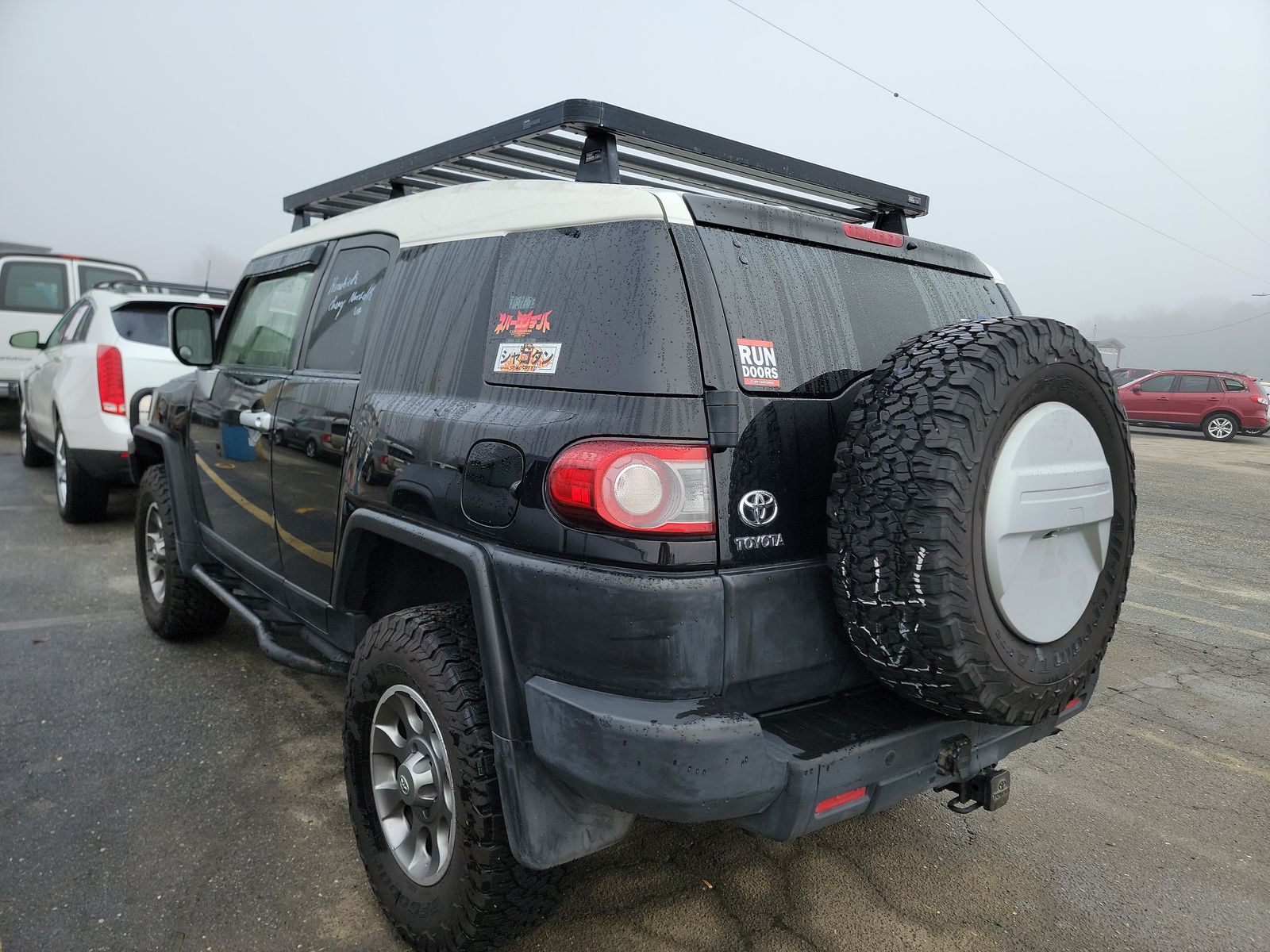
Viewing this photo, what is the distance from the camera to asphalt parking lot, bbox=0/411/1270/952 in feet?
7.50

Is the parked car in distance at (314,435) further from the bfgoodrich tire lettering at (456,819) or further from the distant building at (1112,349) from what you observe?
the distant building at (1112,349)

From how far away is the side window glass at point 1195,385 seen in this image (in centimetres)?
1988

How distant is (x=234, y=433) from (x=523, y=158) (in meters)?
1.66

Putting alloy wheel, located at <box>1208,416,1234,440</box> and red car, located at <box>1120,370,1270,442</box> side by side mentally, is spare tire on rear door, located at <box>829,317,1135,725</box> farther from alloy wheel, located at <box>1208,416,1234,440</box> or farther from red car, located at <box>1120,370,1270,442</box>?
alloy wheel, located at <box>1208,416,1234,440</box>

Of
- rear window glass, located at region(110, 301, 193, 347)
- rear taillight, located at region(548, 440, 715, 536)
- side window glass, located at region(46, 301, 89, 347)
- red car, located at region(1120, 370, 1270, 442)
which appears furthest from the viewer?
red car, located at region(1120, 370, 1270, 442)

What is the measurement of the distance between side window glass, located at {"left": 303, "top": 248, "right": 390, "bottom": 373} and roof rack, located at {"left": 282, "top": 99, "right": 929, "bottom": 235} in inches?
12.8

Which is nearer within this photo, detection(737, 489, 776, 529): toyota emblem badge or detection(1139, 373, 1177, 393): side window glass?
detection(737, 489, 776, 529): toyota emblem badge

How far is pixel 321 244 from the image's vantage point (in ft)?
10.3

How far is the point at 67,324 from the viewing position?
7539 mm

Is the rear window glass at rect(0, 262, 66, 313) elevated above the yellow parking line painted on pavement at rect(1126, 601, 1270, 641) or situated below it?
above

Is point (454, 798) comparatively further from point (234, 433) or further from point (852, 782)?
point (234, 433)

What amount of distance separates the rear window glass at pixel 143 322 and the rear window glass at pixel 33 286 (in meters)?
5.50

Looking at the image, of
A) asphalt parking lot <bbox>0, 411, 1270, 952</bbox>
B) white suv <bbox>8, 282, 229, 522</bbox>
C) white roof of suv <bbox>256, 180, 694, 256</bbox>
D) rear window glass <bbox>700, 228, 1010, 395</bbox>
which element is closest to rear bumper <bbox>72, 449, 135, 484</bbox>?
white suv <bbox>8, 282, 229, 522</bbox>

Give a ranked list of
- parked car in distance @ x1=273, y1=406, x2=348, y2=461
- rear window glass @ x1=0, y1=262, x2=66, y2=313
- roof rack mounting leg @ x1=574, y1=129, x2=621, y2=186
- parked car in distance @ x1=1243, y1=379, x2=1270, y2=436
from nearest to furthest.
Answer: roof rack mounting leg @ x1=574, y1=129, x2=621, y2=186 < parked car in distance @ x1=273, y1=406, x2=348, y2=461 < rear window glass @ x1=0, y1=262, x2=66, y2=313 < parked car in distance @ x1=1243, y1=379, x2=1270, y2=436
